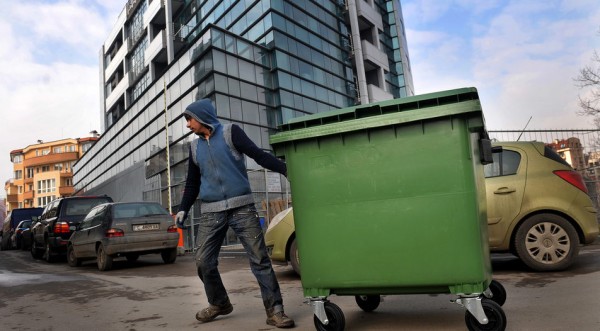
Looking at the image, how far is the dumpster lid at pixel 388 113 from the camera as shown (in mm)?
2865

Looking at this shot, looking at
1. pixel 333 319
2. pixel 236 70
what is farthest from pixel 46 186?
pixel 333 319

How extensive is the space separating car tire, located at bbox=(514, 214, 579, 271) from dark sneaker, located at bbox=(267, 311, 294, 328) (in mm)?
3321

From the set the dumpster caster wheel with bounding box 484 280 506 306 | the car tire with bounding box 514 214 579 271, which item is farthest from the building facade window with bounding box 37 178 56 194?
the dumpster caster wheel with bounding box 484 280 506 306

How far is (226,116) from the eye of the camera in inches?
930

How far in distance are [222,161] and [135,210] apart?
6.52m

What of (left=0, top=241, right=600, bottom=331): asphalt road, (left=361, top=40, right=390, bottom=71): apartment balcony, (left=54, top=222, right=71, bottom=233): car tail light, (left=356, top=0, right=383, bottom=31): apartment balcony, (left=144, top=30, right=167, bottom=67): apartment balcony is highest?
(left=356, top=0, right=383, bottom=31): apartment balcony

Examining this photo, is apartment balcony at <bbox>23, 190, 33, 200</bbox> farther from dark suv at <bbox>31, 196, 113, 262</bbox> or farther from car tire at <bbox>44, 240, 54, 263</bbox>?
dark suv at <bbox>31, 196, 113, 262</bbox>

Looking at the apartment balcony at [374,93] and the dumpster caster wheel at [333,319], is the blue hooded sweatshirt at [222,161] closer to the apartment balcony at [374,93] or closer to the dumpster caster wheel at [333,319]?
the dumpster caster wheel at [333,319]

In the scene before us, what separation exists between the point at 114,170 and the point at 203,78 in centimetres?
1978

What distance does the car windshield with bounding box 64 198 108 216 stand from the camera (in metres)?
11.9

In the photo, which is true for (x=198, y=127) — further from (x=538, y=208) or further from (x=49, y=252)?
(x=49, y=252)

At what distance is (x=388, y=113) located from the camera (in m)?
3.01

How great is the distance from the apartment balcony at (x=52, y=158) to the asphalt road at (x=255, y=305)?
82.0m

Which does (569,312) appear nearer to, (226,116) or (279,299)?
(279,299)
